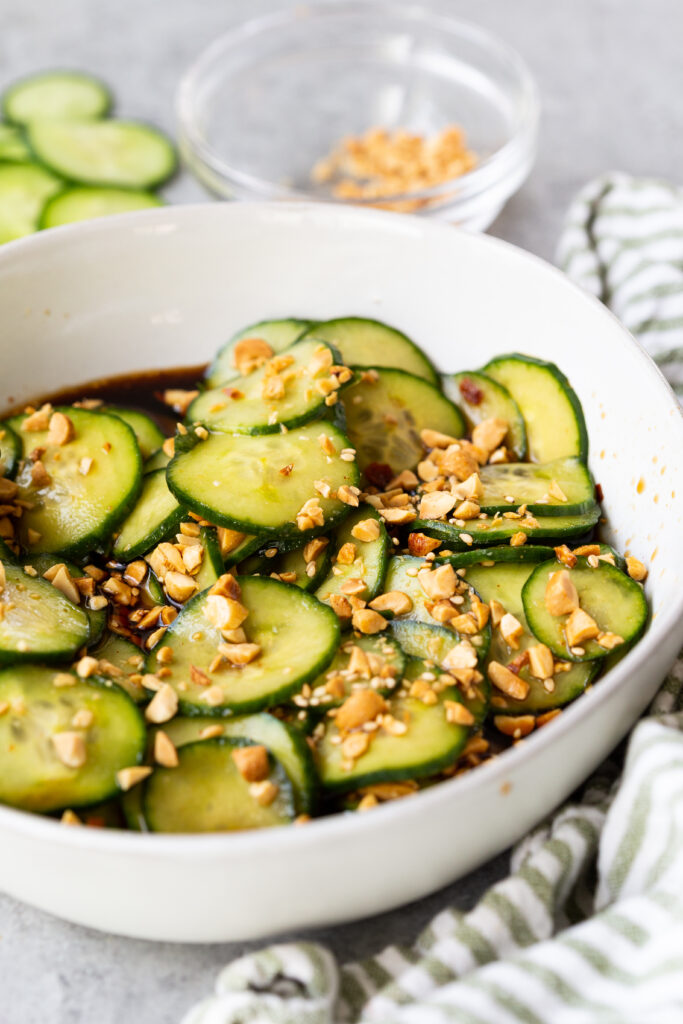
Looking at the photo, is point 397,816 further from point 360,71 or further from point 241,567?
point 360,71

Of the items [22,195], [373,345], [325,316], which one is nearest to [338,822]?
[373,345]

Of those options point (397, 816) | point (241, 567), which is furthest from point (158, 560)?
point (397, 816)

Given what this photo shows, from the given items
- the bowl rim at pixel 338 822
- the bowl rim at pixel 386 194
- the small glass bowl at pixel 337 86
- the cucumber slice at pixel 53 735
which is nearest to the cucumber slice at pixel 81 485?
the cucumber slice at pixel 53 735

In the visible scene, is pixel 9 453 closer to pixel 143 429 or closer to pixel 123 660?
pixel 143 429

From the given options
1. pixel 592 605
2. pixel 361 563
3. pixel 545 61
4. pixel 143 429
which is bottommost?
pixel 143 429

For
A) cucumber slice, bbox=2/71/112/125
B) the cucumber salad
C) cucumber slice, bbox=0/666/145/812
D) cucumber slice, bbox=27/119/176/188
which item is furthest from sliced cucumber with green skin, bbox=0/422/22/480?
cucumber slice, bbox=2/71/112/125

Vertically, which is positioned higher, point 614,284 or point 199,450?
point 614,284

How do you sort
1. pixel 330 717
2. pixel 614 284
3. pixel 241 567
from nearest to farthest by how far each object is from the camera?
pixel 330 717 → pixel 241 567 → pixel 614 284
